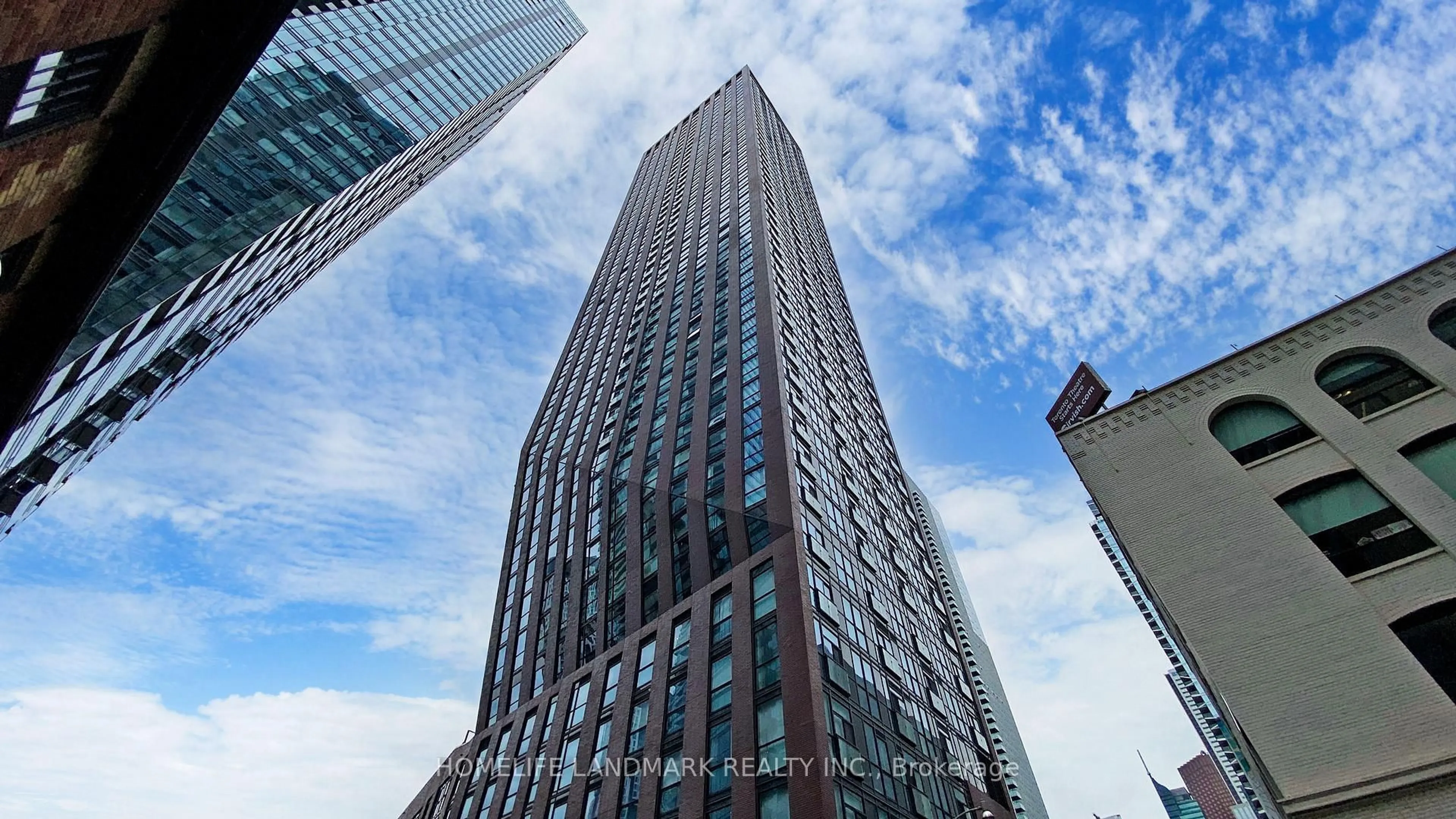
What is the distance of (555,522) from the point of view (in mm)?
59562

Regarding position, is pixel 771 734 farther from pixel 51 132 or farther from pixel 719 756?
pixel 51 132

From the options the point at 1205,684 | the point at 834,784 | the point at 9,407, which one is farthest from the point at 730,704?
the point at 9,407

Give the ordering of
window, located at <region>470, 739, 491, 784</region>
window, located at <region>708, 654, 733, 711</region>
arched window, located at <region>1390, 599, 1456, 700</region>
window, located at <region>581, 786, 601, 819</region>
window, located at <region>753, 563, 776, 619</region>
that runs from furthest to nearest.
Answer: window, located at <region>470, 739, 491, 784</region>
window, located at <region>753, 563, 776, 619</region>
window, located at <region>581, 786, 601, 819</region>
window, located at <region>708, 654, 733, 711</region>
arched window, located at <region>1390, 599, 1456, 700</region>

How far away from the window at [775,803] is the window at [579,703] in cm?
1378

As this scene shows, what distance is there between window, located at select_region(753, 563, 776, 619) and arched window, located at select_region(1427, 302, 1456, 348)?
25.3 metres

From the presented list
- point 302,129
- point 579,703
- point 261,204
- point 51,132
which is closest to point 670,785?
point 579,703

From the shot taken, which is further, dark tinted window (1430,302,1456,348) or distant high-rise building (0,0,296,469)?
dark tinted window (1430,302,1456,348)

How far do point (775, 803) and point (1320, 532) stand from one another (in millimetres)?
20125

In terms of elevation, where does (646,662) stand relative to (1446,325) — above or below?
above

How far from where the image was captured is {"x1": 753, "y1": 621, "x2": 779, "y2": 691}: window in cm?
3164

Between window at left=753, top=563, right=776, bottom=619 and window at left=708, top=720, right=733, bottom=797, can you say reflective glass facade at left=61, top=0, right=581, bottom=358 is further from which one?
window at left=753, top=563, right=776, bottom=619

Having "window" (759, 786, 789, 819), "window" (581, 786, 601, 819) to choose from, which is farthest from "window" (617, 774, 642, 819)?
"window" (759, 786, 789, 819)

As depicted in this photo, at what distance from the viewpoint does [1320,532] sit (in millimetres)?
16406

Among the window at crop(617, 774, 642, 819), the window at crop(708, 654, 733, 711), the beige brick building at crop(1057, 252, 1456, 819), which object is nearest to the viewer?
the beige brick building at crop(1057, 252, 1456, 819)
